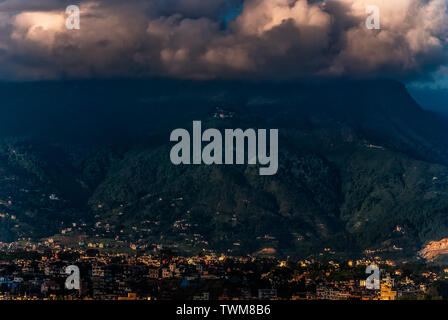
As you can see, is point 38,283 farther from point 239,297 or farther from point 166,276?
point 239,297

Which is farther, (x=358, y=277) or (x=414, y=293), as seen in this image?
(x=358, y=277)

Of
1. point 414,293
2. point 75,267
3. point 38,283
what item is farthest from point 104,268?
point 414,293

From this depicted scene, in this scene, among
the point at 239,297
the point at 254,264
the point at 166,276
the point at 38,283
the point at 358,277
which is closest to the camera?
the point at 239,297
